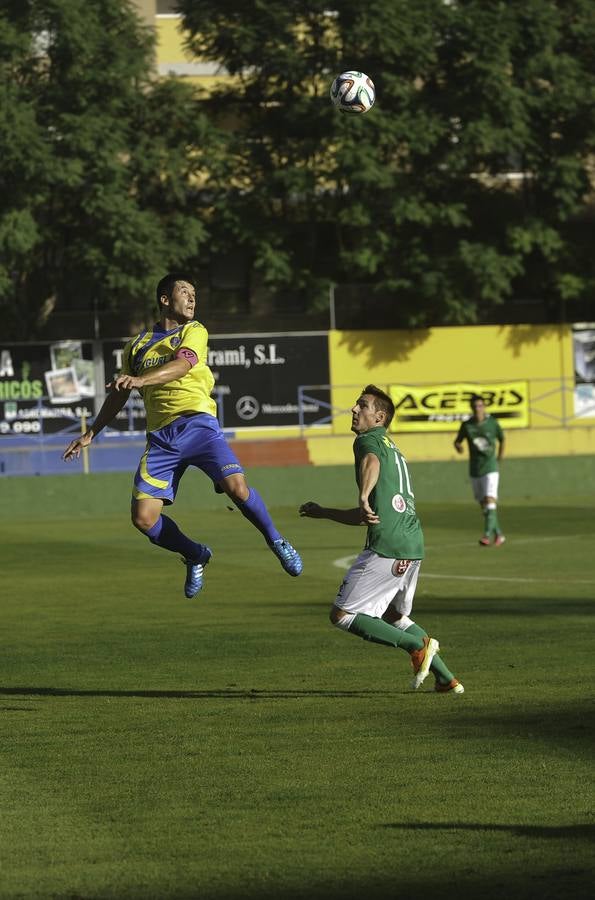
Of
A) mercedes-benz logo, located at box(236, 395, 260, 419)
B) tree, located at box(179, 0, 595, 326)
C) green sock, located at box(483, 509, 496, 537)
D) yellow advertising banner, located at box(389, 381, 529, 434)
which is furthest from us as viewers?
tree, located at box(179, 0, 595, 326)

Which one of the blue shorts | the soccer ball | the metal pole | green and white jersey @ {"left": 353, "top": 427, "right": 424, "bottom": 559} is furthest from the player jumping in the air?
the metal pole

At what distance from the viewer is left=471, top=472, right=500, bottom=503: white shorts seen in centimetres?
2616

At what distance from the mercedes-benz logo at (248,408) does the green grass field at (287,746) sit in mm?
26879

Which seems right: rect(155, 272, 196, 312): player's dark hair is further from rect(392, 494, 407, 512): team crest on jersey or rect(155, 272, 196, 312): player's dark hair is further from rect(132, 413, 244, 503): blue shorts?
rect(392, 494, 407, 512): team crest on jersey

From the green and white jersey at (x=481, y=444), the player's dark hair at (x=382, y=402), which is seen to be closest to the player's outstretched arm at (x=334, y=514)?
the player's dark hair at (x=382, y=402)

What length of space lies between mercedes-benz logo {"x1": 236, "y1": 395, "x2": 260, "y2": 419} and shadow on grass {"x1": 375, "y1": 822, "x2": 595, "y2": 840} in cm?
4052

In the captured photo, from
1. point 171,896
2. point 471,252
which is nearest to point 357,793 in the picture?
point 171,896

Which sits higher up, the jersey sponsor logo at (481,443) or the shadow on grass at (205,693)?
A: the shadow on grass at (205,693)

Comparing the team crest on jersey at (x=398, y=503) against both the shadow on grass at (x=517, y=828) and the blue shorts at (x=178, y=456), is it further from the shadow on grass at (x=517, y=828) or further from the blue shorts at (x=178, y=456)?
the shadow on grass at (x=517, y=828)

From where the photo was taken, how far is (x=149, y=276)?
46.0 metres

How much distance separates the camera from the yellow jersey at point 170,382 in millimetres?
11539

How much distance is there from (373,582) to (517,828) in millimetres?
3717

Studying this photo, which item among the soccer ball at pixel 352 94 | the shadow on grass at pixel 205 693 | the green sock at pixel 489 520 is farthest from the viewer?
the green sock at pixel 489 520

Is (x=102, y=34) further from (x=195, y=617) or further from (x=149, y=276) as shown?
(x=195, y=617)
